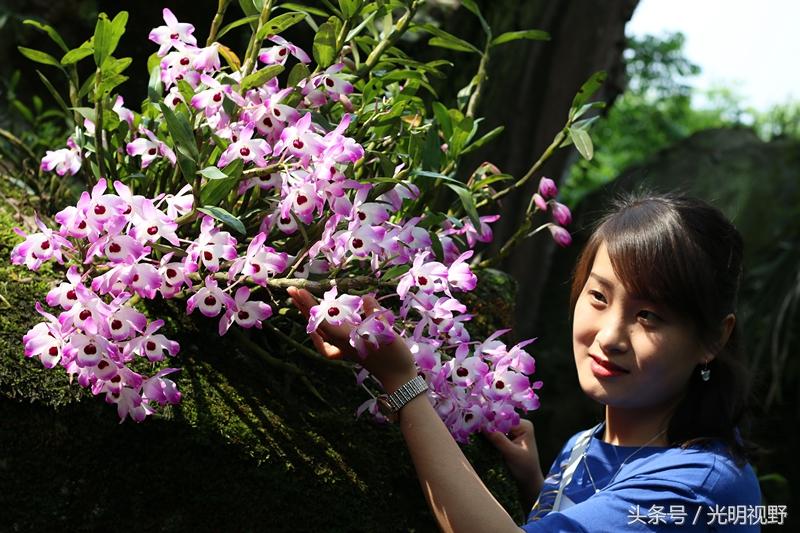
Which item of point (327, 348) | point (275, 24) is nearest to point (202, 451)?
point (327, 348)

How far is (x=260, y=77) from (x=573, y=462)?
102 cm

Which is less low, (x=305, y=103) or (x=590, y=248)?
(x=305, y=103)

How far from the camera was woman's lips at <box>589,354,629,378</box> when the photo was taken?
1.67 m

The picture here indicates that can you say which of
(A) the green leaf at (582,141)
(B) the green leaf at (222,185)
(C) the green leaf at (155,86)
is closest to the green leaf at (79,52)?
(C) the green leaf at (155,86)

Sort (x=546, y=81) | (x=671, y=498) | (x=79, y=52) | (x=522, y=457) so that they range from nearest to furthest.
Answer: (x=671, y=498), (x=79, y=52), (x=522, y=457), (x=546, y=81)

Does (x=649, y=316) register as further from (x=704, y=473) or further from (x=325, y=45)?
(x=325, y=45)

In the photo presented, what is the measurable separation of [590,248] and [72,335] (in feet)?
3.41

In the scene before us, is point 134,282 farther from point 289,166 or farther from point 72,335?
point 289,166

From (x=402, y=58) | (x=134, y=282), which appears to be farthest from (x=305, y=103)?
(x=134, y=282)

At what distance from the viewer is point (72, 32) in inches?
130

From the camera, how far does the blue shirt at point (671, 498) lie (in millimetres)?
1520

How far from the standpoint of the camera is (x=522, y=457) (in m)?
2.02

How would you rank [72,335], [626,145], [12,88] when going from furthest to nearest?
[626,145]
[12,88]
[72,335]

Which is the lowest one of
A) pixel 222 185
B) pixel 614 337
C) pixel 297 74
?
pixel 614 337
